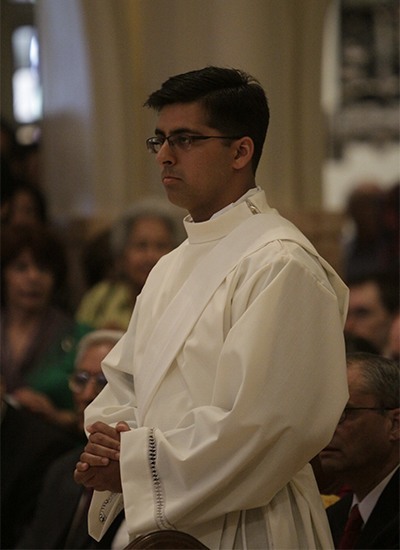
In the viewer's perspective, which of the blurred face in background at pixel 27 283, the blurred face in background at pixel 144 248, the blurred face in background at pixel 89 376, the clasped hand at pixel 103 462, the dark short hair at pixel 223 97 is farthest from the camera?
the blurred face in background at pixel 27 283

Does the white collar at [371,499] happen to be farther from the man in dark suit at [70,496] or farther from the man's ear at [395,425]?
the man in dark suit at [70,496]

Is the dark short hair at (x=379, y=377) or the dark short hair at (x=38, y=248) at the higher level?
the dark short hair at (x=379, y=377)

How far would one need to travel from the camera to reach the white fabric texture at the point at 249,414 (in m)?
3.50

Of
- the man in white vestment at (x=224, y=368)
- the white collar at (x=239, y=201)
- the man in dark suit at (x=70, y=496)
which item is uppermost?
the white collar at (x=239, y=201)

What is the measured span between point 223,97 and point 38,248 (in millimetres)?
4448

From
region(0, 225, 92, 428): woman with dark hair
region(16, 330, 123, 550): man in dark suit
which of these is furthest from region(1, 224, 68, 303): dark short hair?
region(16, 330, 123, 550): man in dark suit

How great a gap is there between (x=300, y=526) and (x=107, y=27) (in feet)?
22.3

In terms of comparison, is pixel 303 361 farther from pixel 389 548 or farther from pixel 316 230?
pixel 316 230

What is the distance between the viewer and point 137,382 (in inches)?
152

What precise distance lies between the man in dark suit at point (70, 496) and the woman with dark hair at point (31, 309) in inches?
65.1

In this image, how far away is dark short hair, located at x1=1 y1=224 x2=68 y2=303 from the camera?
809cm

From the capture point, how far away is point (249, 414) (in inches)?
137

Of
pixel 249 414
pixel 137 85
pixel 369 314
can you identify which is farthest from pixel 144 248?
pixel 249 414

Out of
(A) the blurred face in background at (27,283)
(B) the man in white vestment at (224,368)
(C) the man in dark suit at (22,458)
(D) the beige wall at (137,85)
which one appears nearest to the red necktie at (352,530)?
(B) the man in white vestment at (224,368)
